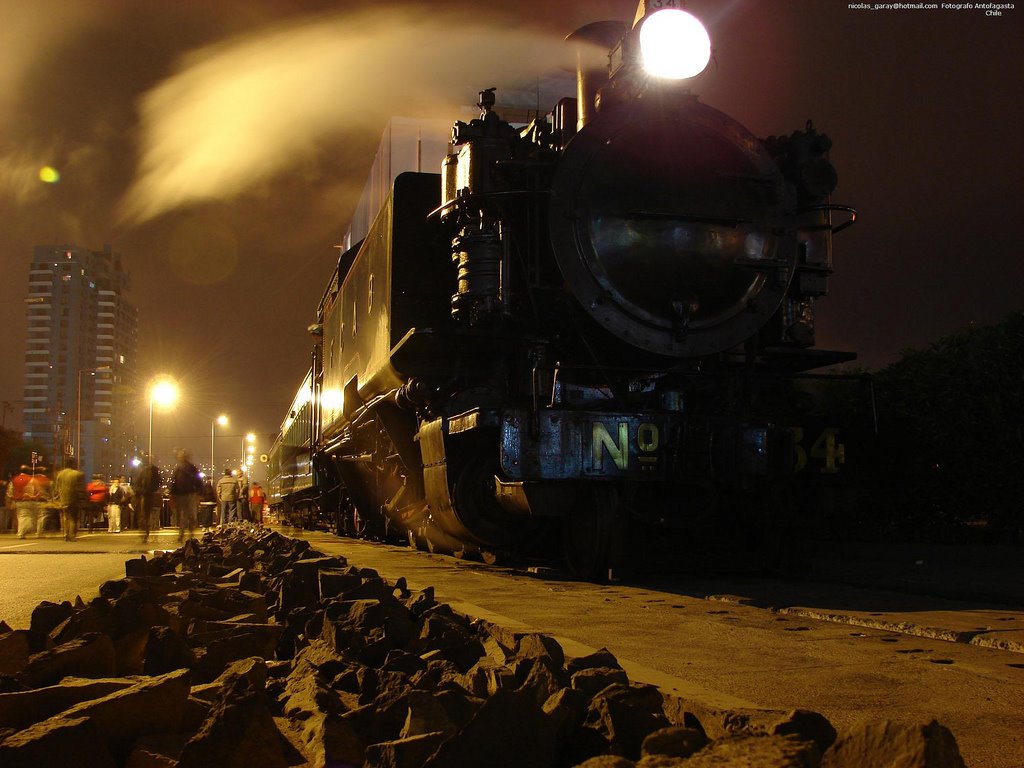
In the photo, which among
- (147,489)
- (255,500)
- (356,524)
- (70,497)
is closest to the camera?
(356,524)

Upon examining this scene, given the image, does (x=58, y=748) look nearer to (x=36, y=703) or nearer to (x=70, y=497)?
(x=36, y=703)

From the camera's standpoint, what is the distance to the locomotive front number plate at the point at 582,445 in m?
5.79

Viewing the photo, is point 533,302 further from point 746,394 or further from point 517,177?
point 746,394

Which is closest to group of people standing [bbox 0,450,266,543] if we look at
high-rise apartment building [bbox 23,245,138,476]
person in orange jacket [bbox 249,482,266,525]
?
person in orange jacket [bbox 249,482,266,525]

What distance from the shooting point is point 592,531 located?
243 inches

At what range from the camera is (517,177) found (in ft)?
21.6

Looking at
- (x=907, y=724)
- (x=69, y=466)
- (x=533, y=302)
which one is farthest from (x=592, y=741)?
(x=69, y=466)

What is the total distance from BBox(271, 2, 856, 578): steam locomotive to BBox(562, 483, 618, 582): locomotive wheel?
14mm

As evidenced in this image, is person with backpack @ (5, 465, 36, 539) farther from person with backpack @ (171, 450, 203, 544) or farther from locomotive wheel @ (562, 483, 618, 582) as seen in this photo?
locomotive wheel @ (562, 483, 618, 582)

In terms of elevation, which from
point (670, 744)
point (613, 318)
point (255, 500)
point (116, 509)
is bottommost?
point (670, 744)

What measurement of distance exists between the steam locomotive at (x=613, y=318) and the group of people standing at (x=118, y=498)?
26.5 ft

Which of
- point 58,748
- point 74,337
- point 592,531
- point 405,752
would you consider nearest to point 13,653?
point 58,748

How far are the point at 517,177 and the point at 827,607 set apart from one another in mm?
3510

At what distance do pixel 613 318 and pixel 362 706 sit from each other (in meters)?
4.46
